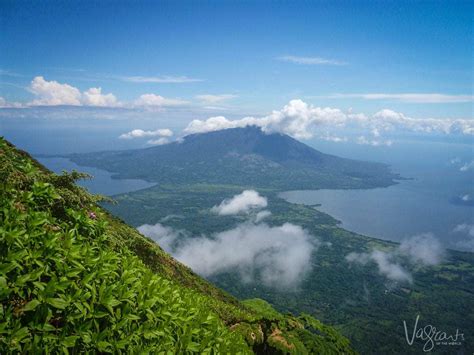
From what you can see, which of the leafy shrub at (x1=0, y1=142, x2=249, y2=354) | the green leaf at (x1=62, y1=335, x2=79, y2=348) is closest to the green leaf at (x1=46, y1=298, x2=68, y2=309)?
the leafy shrub at (x1=0, y1=142, x2=249, y2=354)

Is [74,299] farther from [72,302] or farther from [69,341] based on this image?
[69,341]

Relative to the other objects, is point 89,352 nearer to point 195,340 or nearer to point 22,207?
point 195,340

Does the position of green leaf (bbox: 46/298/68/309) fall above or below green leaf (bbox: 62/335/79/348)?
above

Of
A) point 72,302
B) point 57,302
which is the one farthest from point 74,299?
point 57,302

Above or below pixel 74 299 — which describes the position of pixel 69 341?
below

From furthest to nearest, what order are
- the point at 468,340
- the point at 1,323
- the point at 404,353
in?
the point at 468,340 → the point at 404,353 → the point at 1,323

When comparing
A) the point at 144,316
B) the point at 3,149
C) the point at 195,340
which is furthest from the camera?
the point at 3,149

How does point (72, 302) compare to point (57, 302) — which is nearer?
→ point (57, 302)

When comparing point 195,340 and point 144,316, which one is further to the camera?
point 195,340

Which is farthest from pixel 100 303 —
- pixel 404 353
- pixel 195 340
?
pixel 404 353

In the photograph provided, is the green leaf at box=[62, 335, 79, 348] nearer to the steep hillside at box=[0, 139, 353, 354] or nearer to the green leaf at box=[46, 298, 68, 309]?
the steep hillside at box=[0, 139, 353, 354]

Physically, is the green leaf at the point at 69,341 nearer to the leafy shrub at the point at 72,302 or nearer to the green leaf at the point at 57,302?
the leafy shrub at the point at 72,302
